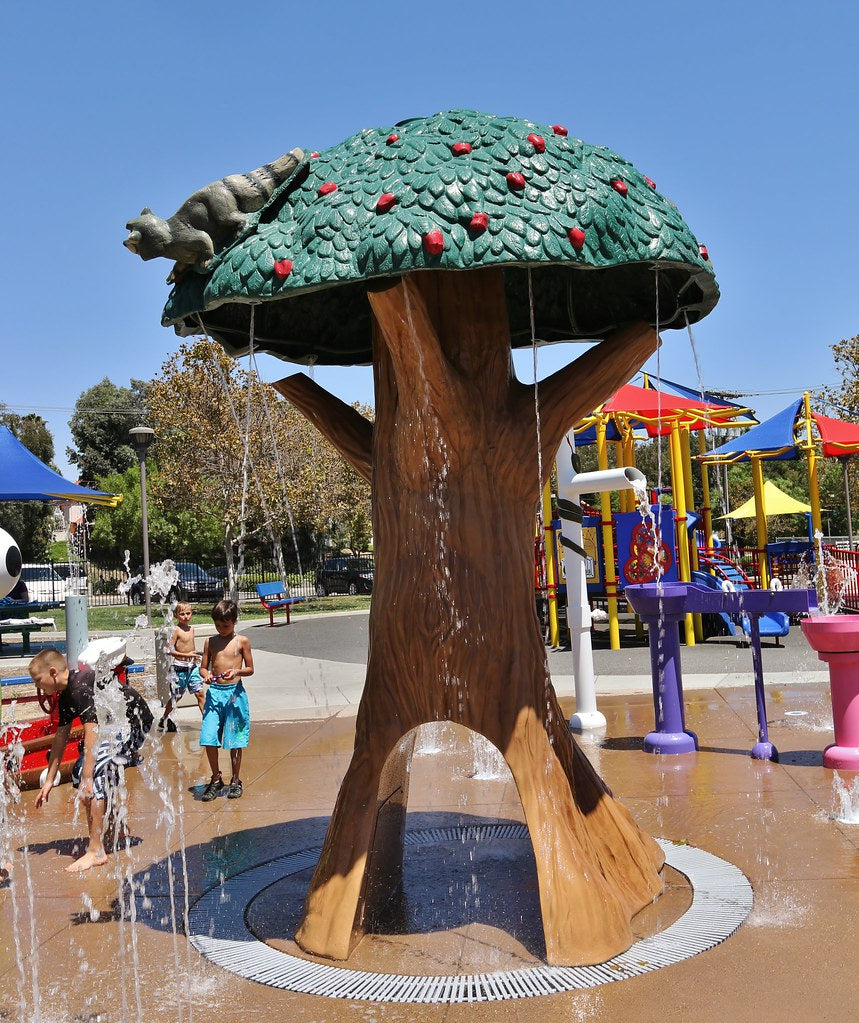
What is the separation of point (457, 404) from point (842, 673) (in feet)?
11.5

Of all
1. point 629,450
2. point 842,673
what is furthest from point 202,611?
point 842,673

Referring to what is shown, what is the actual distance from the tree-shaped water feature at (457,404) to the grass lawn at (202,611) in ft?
62.7

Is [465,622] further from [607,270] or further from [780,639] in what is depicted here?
[780,639]

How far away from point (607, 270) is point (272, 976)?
3153 millimetres

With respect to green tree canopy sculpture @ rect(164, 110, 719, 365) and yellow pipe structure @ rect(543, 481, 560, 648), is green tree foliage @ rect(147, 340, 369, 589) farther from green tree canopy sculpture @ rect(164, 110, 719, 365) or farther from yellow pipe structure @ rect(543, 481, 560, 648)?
green tree canopy sculpture @ rect(164, 110, 719, 365)

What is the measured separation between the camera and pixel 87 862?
4.96 m

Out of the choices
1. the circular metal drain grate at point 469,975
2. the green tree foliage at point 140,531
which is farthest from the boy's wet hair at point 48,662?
the green tree foliage at point 140,531

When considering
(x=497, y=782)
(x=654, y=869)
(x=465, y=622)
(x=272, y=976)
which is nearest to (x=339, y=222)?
(x=465, y=622)

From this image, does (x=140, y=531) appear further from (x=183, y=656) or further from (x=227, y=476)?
(x=183, y=656)

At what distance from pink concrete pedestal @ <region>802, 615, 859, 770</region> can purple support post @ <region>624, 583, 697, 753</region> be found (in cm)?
92

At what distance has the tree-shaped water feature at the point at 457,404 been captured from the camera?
312 centimetres

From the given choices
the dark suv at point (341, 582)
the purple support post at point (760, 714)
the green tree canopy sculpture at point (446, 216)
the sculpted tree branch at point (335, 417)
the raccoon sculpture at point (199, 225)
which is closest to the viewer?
the green tree canopy sculpture at point (446, 216)

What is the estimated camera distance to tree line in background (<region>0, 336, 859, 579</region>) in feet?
83.4

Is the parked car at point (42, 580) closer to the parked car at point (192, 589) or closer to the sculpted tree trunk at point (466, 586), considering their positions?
the parked car at point (192, 589)
